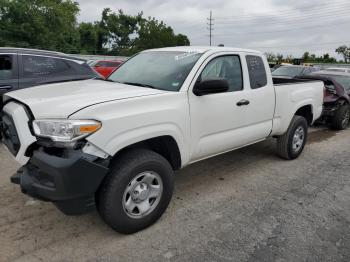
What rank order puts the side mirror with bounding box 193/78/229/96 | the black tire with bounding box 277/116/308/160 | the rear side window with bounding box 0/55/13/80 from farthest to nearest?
1. the rear side window with bounding box 0/55/13/80
2. the black tire with bounding box 277/116/308/160
3. the side mirror with bounding box 193/78/229/96

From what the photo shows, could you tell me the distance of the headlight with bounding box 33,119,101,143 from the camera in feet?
9.62

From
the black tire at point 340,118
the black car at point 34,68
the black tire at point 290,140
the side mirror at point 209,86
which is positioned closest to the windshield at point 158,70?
the side mirror at point 209,86

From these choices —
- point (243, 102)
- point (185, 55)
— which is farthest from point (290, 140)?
point (185, 55)

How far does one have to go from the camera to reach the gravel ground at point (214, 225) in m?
3.22

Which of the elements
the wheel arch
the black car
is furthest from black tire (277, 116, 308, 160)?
the black car

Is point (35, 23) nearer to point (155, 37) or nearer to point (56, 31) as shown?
point (56, 31)

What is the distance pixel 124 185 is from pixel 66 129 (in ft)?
2.39

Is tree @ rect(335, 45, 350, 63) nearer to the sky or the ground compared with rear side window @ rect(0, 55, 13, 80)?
nearer to the sky

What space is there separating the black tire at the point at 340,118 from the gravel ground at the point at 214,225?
12.2ft

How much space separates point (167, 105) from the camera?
3607 millimetres

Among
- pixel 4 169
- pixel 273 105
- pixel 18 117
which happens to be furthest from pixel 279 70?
pixel 18 117

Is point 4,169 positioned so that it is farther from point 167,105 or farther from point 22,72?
point 167,105

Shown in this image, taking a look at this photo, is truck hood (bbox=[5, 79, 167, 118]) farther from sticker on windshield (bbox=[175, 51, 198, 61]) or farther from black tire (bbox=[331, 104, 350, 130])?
black tire (bbox=[331, 104, 350, 130])

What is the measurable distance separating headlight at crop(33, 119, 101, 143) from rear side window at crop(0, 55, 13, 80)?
3.61 metres
